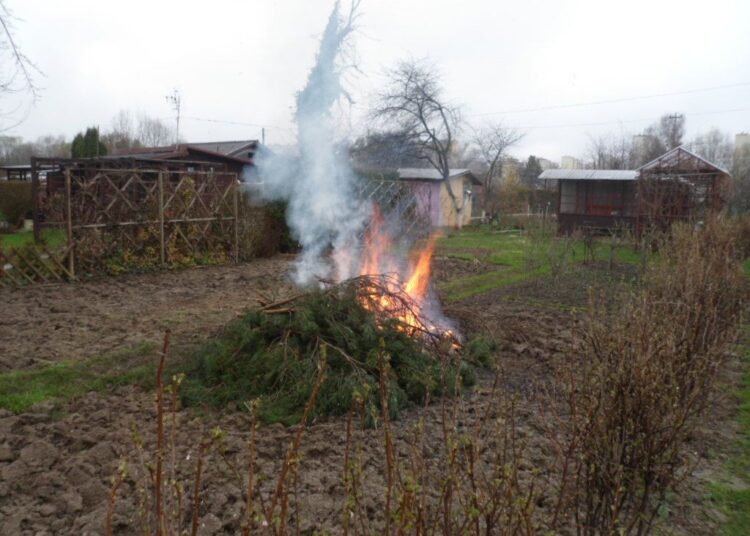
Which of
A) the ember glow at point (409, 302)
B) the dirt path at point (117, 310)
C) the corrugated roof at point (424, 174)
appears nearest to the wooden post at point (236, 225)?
the dirt path at point (117, 310)

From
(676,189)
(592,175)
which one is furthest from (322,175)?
(592,175)

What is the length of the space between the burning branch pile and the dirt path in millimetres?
2002

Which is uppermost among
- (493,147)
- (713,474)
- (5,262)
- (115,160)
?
(493,147)

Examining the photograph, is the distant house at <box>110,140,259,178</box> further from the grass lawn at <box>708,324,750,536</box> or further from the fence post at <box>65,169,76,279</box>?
the grass lawn at <box>708,324,750,536</box>

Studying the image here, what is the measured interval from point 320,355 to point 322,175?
522 centimetres

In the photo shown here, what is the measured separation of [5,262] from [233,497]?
996 centimetres

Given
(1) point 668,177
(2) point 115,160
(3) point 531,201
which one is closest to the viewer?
(2) point 115,160

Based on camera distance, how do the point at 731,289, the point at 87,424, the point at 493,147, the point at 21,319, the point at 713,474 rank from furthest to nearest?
the point at 493,147 < the point at 21,319 < the point at 731,289 < the point at 87,424 < the point at 713,474

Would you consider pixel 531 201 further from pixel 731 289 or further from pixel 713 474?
pixel 713 474

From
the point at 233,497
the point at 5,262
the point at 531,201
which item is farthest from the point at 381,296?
the point at 531,201

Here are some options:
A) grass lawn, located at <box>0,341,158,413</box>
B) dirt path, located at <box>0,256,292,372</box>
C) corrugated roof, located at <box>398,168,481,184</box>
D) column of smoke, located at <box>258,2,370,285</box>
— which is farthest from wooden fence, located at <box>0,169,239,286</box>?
corrugated roof, located at <box>398,168,481,184</box>

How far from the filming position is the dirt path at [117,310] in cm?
743

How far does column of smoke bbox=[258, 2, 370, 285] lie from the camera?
905 centimetres

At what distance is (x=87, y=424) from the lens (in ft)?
16.5
